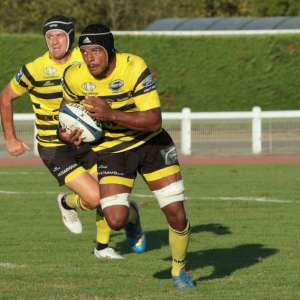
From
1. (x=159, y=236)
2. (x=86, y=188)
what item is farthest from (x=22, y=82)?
(x=159, y=236)

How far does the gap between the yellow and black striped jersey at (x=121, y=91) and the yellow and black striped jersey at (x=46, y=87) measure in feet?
3.78

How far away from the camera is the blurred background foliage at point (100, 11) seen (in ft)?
136

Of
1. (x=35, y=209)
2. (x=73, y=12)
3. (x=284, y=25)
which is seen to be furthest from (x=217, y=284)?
(x=73, y=12)

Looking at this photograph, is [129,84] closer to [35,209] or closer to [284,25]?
[35,209]

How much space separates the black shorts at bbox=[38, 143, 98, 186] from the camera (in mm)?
6941

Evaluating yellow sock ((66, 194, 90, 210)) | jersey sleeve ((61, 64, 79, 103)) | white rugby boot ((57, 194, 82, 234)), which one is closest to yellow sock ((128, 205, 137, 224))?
yellow sock ((66, 194, 90, 210))

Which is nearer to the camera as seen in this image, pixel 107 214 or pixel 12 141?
pixel 107 214

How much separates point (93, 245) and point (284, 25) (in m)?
25.0

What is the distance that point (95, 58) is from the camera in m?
5.30

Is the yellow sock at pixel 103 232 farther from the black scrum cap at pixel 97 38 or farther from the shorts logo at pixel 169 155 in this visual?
the black scrum cap at pixel 97 38

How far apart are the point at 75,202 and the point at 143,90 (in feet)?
7.09

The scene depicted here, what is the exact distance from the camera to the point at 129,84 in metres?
5.42

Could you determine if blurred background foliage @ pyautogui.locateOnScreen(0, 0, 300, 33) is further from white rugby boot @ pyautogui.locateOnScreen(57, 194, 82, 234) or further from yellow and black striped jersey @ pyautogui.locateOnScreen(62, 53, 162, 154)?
yellow and black striped jersey @ pyautogui.locateOnScreen(62, 53, 162, 154)

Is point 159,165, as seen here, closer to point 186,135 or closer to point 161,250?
point 161,250
